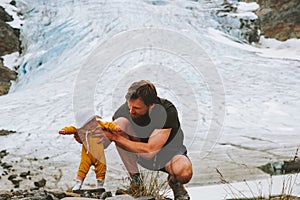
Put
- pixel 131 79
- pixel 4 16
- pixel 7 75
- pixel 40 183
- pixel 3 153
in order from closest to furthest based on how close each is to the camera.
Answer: pixel 40 183 → pixel 3 153 → pixel 131 79 → pixel 7 75 → pixel 4 16

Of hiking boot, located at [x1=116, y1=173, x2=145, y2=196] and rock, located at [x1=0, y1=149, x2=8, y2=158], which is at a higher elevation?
hiking boot, located at [x1=116, y1=173, x2=145, y2=196]

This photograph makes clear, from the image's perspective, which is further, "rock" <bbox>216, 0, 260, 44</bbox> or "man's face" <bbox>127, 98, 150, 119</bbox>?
"rock" <bbox>216, 0, 260, 44</bbox>

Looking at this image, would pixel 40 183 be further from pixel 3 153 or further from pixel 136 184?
pixel 136 184

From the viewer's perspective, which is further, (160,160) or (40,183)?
(40,183)

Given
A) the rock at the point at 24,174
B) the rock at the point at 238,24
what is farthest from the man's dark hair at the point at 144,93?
the rock at the point at 238,24

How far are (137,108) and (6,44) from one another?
9863mm

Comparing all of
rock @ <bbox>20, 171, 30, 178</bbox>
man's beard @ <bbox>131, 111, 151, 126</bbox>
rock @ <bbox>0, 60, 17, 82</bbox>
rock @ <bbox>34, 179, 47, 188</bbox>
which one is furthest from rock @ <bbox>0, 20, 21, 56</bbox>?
man's beard @ <bbox>131, 111, 151, 126</bbox>

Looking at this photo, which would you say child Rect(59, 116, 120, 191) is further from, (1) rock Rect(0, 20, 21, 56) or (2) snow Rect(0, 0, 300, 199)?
(1) rock Rect(0, 20, 21, 56)

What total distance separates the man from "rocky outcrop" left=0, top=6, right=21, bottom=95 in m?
8.28

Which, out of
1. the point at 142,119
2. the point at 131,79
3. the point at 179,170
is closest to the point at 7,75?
the point at 131,79

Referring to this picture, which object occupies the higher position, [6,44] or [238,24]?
[238,24]

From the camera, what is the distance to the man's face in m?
2.21

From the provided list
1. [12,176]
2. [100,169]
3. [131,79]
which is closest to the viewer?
[100,169]

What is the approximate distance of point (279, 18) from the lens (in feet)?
42.7
